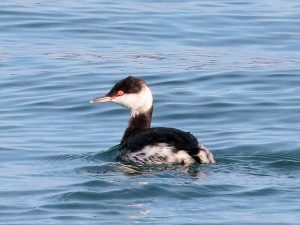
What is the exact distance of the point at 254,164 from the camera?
1212 centimetres

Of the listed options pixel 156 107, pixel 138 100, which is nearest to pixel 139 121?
pixel 138 100

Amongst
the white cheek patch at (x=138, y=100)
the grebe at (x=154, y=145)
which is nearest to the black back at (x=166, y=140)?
the grebe at (x=154, y=145)

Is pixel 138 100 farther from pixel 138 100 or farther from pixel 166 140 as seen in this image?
pixel 166 140

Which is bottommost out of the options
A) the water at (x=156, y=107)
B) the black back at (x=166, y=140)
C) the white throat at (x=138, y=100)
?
the water at (x=156, y=107)

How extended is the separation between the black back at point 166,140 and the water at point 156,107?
0.78ft

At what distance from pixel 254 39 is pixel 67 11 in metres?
4.32

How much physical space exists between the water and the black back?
24 cm

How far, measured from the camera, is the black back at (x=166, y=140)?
11875 mm

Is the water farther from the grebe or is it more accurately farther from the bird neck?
the bird neck

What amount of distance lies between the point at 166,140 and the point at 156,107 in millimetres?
3664

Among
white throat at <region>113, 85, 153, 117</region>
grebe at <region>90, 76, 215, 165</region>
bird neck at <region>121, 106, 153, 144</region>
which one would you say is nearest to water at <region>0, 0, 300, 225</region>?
grebe at <region>90, 76, 215, 165</region>

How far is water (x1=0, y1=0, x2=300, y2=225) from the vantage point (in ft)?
33.8

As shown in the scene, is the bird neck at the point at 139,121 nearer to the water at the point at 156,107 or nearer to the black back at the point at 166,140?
the water at the point at 156,107

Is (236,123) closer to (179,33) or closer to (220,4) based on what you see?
(179,33)
